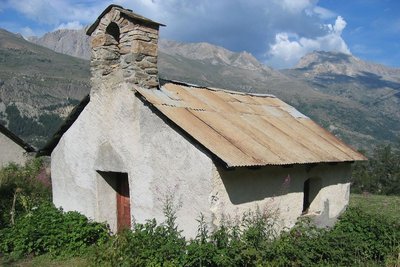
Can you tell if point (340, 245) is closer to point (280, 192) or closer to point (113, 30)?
point (280, 192)

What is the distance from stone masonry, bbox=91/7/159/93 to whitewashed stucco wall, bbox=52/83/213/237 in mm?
355

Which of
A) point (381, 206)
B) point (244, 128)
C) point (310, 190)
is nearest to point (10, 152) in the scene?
point (244, 128)

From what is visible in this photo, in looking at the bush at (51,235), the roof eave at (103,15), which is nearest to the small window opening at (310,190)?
the bush at (51,235)

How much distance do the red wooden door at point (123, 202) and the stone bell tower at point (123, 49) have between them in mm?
2254

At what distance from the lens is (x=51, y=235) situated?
29.2ft

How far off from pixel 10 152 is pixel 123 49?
16.0m

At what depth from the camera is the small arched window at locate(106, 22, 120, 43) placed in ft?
30.2

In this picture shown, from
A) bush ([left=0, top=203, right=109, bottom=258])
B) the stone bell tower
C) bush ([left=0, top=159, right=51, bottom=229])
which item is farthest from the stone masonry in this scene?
bush ([left=0, top=159, right=51, bottom=229])

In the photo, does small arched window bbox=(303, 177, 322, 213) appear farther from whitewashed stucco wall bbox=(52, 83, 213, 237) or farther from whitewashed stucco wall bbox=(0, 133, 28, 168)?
whitewashed stucco wall bbox=(0, 133, 28, 168)

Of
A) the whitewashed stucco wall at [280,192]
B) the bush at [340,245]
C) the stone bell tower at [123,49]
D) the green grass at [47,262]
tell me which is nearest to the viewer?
the bush at [340,245]

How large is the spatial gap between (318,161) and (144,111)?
3910mm

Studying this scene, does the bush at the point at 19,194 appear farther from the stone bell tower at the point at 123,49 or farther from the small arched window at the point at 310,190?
the small arched window at the point at 310,190

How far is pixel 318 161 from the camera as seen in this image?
8859 mm

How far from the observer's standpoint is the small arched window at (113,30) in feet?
30.2
